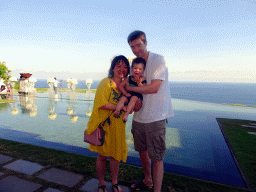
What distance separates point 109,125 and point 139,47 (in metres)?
1.10

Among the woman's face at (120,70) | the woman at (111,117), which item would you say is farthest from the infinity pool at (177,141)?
the woman's face at (120,70)

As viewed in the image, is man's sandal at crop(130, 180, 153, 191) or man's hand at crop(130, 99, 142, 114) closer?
man's hand at crop(130, 99, 142, 114)

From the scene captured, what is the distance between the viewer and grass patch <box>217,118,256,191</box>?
2822 mm

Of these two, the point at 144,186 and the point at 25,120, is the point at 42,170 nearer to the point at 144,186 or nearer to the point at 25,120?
the point at 144,186

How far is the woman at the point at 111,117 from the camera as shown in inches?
77.8

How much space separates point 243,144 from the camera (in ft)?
13.3

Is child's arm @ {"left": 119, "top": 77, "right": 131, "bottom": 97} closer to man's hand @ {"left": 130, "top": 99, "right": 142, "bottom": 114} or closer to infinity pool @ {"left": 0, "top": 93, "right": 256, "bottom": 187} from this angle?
man's hand @ {"left": 130, "top": 99, "right": 142, "bottom": 114}

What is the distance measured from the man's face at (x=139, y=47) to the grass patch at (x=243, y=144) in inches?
101

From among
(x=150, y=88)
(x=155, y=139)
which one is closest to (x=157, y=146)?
(x=155, y=139)

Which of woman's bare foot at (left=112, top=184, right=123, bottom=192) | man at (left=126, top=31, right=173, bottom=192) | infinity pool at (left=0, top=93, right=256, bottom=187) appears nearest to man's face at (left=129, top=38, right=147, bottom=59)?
man at (left=126, top=31, right=173, bottom=192)

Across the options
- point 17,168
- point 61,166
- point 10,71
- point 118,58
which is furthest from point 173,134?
point 10,71

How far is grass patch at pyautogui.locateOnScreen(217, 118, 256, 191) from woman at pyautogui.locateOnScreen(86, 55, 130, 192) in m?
2.11

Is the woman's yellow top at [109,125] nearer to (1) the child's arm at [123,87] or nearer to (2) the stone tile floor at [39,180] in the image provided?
(1) the child's arm at [123,87]

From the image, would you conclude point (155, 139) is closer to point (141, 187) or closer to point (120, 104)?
point (120, 104)
